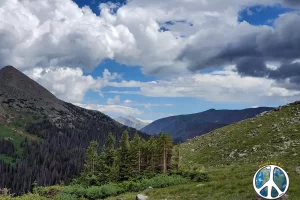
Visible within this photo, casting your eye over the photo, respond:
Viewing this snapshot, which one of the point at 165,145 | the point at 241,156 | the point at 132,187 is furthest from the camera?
the point at 165,145

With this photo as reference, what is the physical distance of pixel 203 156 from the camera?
2157 inches

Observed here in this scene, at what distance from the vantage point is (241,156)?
47.7 metres

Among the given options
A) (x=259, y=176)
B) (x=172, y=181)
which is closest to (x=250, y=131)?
(x=172, y=181)

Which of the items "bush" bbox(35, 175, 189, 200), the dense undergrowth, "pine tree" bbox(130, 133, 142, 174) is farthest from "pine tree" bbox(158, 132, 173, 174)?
"bush" bbox(35, 175, 189, 200)

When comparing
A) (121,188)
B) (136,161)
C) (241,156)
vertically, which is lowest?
(121,188)

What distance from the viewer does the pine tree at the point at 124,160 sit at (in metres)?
53.7

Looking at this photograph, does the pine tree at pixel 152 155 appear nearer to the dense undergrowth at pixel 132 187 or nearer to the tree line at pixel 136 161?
the tree line at pixel 136 161

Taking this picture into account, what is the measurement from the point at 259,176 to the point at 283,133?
39504mm

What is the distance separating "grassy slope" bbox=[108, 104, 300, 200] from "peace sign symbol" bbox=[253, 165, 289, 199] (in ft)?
18.7

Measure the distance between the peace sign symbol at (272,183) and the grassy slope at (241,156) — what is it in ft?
18.7

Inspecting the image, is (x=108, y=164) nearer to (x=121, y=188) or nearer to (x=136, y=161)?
(x=136, y=161)

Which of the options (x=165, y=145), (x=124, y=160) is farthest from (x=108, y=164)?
(x=165, y=145)

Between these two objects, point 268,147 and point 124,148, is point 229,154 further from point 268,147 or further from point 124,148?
point 124,148

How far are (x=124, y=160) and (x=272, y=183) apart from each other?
1670 inches
